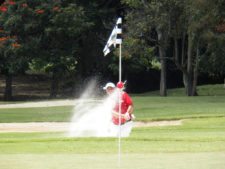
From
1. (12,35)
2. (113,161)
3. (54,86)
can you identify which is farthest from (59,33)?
(113,161)

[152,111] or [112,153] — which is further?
[152,111]

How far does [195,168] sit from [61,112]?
19.2m

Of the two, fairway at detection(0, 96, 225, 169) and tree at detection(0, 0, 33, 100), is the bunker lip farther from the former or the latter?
tree at detection(0, 0, 33, 100)

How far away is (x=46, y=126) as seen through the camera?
1042 inches

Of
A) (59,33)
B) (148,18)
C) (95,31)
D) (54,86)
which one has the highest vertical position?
(148,18)

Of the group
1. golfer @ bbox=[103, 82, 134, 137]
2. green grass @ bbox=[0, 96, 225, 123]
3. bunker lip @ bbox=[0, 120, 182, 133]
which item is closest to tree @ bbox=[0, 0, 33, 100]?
green grass @ bbox=[0, 96, 225, 123]

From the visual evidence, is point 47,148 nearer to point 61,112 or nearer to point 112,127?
point 112,127

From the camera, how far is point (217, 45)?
122 feet

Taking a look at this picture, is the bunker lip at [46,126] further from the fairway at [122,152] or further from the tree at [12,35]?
the tree at [12,35]

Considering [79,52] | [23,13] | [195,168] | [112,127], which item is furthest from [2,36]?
[195,168]

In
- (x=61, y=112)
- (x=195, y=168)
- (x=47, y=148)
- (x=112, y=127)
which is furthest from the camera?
(x=61, y=112)

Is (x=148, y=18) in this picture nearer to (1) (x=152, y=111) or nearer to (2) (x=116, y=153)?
(1) (x=152, y=111)

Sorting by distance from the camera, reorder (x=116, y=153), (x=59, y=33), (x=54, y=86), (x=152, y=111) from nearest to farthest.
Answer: (x=116, y=153) → (x=152, y=111) → (x=59, y=33) → (x=54, y=86)

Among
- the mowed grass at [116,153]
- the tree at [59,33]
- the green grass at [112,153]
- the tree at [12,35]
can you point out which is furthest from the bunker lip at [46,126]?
the tree at [59,33]
